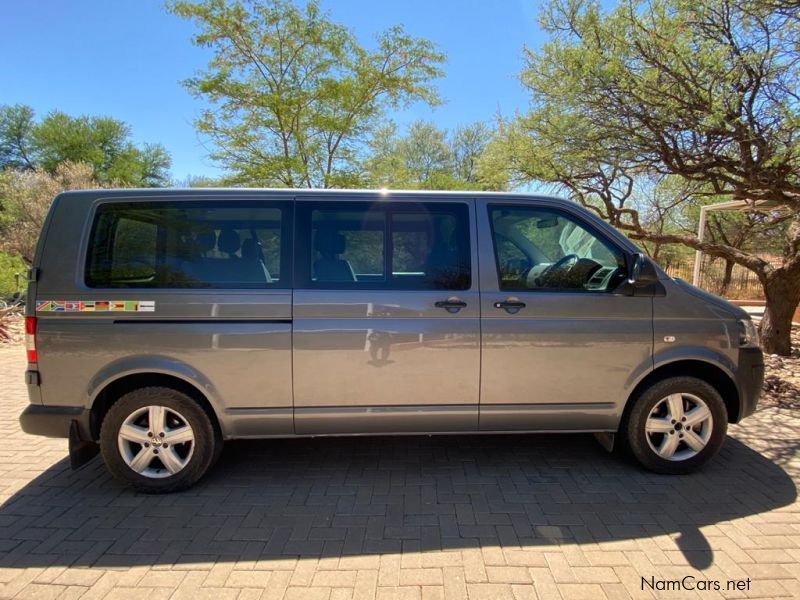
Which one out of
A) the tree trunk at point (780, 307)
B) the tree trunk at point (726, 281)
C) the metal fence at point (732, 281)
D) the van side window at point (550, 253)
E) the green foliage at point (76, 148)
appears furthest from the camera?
the green foliage at point (76, 148)

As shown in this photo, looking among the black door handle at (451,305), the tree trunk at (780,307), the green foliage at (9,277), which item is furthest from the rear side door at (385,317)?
the green foliage at (9,277)

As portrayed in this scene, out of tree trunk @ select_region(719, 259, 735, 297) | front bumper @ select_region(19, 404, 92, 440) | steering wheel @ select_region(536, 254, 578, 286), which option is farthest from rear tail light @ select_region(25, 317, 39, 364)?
tree trunk @ select_region(719, 259, 735, 297)

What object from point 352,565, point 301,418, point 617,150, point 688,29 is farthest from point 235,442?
point 688,29

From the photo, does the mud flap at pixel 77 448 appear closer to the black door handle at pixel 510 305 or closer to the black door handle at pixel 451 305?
the black door handle at pixel 451 305

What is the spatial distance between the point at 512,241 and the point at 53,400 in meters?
3.38

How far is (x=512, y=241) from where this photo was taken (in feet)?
10.7

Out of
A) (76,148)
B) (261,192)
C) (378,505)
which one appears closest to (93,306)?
(261,192)

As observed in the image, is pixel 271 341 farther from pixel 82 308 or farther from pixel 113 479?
pixel 113 479

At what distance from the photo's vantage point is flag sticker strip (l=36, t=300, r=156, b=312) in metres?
2.94

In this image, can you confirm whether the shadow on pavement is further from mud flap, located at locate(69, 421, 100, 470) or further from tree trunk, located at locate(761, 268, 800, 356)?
tree trunk, located at locate(761, 268, 800, 356)

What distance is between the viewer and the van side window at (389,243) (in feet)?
Result: 10.2

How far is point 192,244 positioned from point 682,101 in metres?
5.97

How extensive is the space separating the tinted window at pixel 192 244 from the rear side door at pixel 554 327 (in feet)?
4.98

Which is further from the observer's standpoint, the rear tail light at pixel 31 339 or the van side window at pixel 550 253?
the van side window at pixel 550 253
